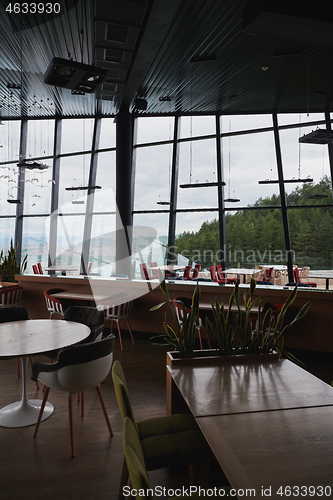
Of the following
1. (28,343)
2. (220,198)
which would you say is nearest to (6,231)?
(220,198)

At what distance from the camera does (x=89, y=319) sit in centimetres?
370

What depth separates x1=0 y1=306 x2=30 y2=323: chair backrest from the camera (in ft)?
12.2

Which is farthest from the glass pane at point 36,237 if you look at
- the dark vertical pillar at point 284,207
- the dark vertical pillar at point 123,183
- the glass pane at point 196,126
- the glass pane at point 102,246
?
the dark vertical pillar at point 284,207

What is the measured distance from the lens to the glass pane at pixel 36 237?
1088 cm

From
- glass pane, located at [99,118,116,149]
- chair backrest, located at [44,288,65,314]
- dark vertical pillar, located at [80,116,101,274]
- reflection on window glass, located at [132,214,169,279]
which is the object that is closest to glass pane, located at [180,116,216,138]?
glass pane, located at [99,118,116,149]

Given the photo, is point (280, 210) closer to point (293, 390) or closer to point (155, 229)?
point (155, 229)

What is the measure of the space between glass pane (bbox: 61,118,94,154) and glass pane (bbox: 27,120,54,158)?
459 millimetres

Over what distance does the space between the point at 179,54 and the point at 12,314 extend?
17.6 feet

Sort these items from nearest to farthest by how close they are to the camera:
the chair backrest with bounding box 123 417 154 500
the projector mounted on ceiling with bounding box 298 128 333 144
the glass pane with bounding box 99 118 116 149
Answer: the chair backrest with bounding box 123 417 154 500 < the projector mounted on ceiling with bounding box 298 128 333 144 < the glass pane with bounding box 99 118 116 149

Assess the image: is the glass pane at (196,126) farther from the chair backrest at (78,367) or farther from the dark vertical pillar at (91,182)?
the chair backrest at (78,367)

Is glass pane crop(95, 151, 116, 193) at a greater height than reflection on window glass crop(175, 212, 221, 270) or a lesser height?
greater

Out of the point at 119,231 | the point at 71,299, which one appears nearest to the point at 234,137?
the point at 119,231

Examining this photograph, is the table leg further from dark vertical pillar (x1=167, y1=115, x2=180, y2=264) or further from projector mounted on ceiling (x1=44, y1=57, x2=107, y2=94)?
dark vertical pillar (x1=167, y1=115, x2=180, y2=264)

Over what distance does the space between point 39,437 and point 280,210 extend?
24.8ft
